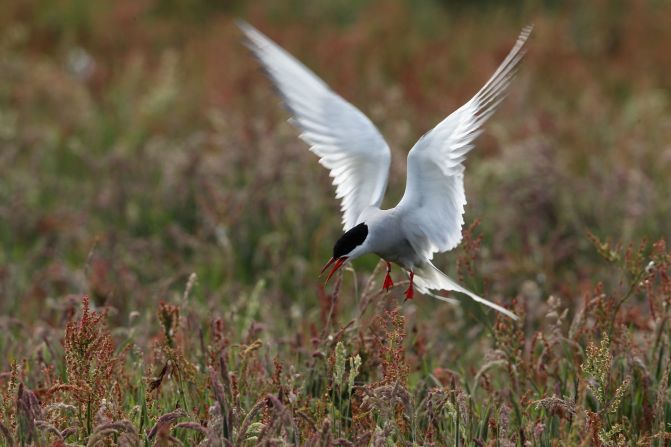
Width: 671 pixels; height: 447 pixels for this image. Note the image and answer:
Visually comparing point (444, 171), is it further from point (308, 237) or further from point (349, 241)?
point (308, 237)

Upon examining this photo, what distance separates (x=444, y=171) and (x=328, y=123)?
57cm

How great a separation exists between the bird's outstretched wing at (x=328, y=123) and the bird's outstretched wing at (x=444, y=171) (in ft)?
0.90

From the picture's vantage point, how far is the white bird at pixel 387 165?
10.3 feet

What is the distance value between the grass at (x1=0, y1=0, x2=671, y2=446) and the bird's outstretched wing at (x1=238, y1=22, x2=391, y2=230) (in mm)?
406

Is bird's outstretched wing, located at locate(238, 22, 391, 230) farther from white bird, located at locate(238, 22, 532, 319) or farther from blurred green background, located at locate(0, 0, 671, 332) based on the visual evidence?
blurred green background, located at locate(0, 0, 671, 332)

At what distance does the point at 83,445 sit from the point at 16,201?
313cm

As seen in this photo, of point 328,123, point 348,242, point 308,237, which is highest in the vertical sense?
point 328,123

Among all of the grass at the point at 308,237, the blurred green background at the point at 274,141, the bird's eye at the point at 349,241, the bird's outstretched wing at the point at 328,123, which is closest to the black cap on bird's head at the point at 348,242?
the bird's eye at the point at 349,241

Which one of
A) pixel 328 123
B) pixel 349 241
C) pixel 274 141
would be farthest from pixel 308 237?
pixel 349 241

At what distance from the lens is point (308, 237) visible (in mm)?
5652

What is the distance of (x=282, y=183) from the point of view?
613cm

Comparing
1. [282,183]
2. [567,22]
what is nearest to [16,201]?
[282,183]

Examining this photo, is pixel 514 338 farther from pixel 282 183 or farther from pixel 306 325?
pixel 282 183

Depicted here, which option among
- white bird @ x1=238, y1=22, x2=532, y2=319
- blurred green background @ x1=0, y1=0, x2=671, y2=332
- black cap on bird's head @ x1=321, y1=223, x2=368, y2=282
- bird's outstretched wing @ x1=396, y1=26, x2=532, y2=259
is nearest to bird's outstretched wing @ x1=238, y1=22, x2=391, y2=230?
white bird @ x1=238, y1=22, x2=532, y2=319
